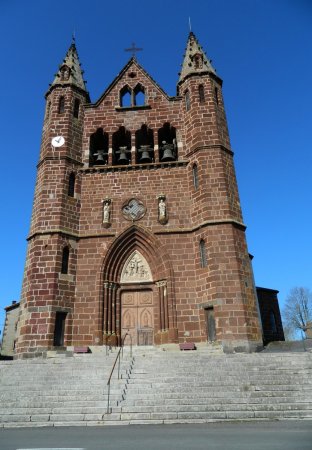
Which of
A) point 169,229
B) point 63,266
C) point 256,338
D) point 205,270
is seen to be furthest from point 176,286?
point 63,266

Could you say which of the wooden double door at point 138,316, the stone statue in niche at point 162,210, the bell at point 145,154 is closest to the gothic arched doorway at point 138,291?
the wooden double door at point 138,316

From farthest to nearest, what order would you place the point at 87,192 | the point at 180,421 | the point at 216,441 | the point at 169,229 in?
the point at 87,192, the point at 169,229, the point at 180,421, the point at 216,441

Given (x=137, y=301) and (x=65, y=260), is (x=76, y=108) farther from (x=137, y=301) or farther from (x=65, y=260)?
(x=137, y=301)

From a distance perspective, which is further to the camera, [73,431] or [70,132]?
[70,132]

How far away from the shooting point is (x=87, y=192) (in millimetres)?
18797

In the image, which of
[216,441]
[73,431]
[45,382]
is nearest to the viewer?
[216,441]

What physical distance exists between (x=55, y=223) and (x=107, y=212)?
261 centimetres

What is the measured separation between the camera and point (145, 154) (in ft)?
64.2

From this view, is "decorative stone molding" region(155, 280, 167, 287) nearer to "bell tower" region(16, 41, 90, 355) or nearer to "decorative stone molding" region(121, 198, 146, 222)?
"decorative stone molding" region(121, 198, 146, 222)

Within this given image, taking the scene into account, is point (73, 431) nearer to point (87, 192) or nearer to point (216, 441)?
point (216, 441)

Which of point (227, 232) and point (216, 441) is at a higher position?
point (227, 232)

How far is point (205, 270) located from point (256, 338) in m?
3.37

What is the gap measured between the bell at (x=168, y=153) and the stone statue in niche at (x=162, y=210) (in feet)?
7.51

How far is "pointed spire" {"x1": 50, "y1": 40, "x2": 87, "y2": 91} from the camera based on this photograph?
820 inches
